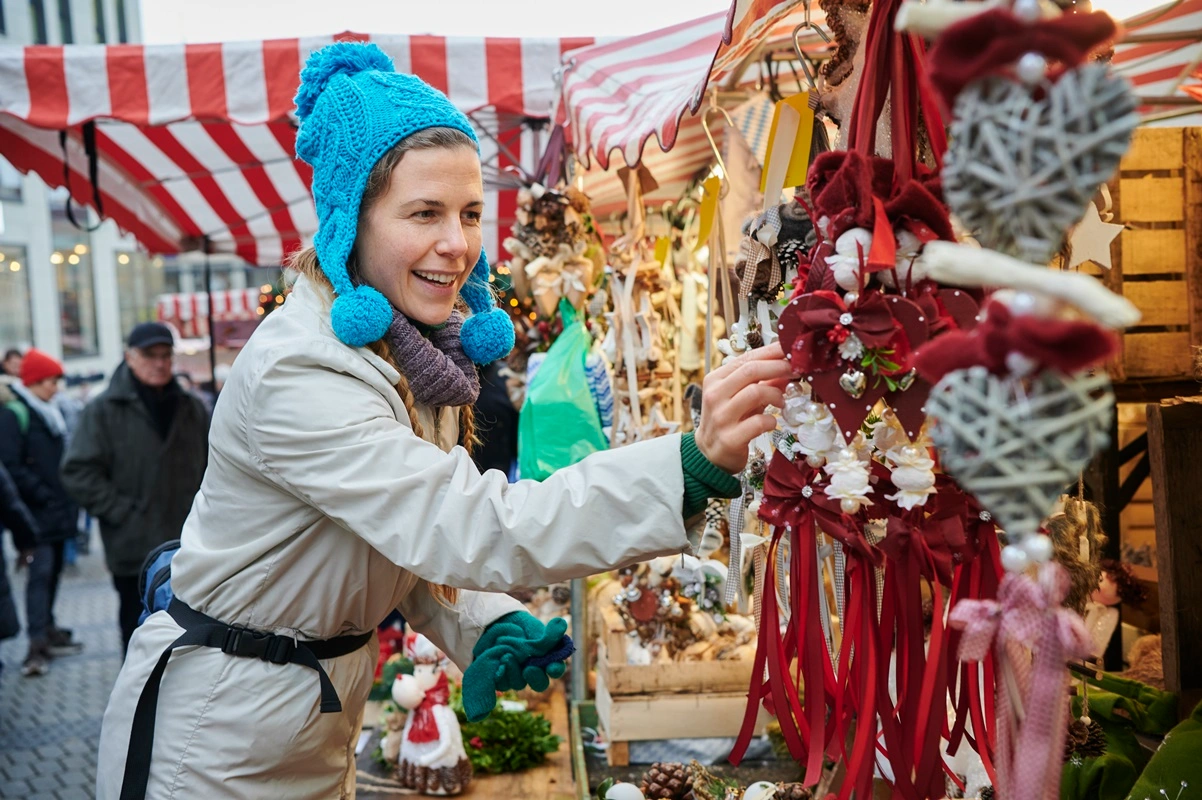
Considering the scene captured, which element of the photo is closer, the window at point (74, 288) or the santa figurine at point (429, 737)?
the santa figurine at point (429, 737)

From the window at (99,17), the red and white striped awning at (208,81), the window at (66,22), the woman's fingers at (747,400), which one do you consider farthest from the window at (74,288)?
the woman's fingers at (747,400)

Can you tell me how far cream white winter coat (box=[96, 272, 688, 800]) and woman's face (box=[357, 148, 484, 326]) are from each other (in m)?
0.11

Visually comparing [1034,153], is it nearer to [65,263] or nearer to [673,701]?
[673,701]

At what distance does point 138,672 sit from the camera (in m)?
1.68

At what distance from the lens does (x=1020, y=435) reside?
2.49 ft

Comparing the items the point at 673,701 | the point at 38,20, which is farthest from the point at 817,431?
the point at 38,20

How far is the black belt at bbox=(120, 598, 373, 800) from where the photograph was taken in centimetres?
161

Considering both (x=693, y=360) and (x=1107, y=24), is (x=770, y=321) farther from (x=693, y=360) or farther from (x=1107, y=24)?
(x=693, y=360)

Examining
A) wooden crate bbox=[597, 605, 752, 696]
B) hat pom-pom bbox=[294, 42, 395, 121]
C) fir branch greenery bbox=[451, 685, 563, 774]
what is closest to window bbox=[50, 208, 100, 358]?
fir branch greenery bbox=[451, 685, 563, 774]

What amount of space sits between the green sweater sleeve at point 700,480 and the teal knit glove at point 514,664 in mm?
578

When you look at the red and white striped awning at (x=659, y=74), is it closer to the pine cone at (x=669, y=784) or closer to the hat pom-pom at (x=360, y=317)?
the hat pom-pom at (x=360, y=317)

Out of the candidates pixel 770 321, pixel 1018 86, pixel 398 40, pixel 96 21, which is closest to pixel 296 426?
pixel 770 321

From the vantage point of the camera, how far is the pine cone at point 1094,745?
5.85 feet

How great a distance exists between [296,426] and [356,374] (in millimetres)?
114
